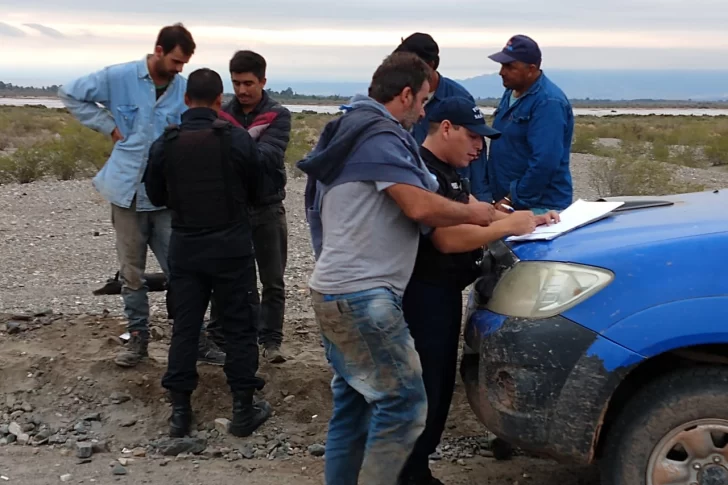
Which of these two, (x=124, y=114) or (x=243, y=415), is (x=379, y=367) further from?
(x=124, y=114)

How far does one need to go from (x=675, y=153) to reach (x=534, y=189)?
87.6 ft

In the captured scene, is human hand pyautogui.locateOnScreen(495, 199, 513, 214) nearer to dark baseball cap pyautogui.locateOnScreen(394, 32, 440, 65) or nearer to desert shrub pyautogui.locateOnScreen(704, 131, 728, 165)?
dark baseball cap pyautogui.locateOnScreen(394, 32, 440, 65)

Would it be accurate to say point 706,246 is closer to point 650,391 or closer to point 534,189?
point 650,391

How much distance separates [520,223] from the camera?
3549mm

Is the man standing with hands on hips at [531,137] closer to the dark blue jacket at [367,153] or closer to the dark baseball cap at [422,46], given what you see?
the dark baseball cap at [422,46]

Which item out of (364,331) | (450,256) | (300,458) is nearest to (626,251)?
(450,256)

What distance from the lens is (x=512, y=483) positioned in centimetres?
420

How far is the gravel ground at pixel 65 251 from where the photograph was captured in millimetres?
7445

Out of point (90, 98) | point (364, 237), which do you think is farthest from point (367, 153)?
point (90, 98)

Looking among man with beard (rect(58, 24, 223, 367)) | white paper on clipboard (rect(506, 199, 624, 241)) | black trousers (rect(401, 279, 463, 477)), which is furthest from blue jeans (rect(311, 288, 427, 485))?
man with beard (rect(58, 24, 223, 367))

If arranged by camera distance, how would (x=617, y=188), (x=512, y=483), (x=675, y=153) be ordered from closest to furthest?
(x=512, y=483) < (x=617, y=188) < (x=675, y=153)

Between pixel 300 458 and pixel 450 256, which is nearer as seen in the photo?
pixel 450 256

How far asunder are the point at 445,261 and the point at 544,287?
511 millimetres

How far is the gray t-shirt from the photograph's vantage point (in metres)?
3.30
